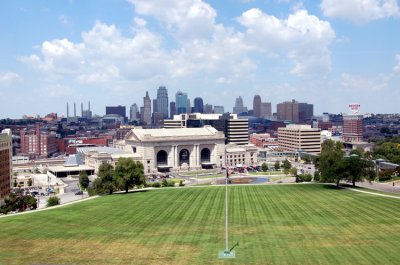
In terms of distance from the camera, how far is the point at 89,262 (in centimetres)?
4097

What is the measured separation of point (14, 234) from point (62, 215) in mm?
11912

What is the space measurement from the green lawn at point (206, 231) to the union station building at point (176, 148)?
82580 millimetres

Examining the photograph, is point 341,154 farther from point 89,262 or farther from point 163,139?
point 163,139

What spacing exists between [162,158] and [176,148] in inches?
244

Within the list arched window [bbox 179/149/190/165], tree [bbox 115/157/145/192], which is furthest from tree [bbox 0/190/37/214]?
arched window [bbox 179/149/190/165]

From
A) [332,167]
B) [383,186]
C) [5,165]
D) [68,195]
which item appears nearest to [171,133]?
[68,195]

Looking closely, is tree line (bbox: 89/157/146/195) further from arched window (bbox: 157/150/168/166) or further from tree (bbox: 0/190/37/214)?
arched window (bbox: 157/150/168/166)

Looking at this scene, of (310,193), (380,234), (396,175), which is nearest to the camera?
(380,234)

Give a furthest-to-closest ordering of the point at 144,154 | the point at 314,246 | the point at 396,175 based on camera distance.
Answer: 1. the point at 144,154
2. the point at 396,175
3. the point at 314,246

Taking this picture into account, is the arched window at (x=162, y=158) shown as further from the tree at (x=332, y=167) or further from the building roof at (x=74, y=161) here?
the tree at (x=332, y=167)

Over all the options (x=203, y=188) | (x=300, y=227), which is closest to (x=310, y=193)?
(x=203, y=188)

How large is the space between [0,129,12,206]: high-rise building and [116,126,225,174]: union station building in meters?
66.1

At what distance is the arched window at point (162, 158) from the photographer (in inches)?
6624

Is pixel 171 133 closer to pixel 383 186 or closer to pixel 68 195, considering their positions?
pixel 68 195
